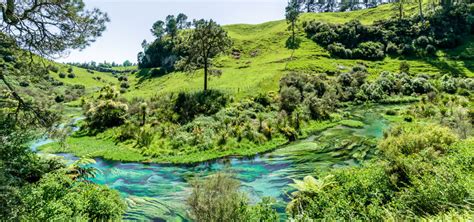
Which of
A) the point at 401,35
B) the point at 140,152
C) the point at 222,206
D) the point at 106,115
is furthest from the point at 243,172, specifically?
the point at 401,35

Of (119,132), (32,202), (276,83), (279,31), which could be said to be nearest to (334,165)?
(32,202)

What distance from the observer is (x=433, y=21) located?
79.6 meters

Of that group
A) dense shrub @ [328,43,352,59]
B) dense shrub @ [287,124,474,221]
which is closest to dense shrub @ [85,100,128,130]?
dense shrub @ [287,124,474,221]

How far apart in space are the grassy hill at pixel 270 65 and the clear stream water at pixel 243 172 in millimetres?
19542

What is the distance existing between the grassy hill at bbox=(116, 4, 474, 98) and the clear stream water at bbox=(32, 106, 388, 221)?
1954 cm

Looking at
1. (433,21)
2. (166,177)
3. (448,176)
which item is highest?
(433,21)

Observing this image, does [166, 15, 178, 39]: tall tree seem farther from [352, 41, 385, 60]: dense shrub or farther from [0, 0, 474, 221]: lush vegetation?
[352, 41, 385, 60]: dense shrub

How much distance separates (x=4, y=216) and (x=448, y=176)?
15.0 metres

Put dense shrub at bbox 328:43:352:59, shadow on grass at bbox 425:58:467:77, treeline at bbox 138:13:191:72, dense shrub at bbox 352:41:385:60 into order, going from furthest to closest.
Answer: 1. treeline at bbox 138:13:191:72
2. dense shrub at bbox 328:43:352:59
3. dense shrub at bbox 352:41:385:60
4. shadow on grass at bbox 425:58:467:77

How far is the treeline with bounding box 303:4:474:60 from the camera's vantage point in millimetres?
72500

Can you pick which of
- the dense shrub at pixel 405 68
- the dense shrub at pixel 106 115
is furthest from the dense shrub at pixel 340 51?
the dense shrub at pixel 106 115

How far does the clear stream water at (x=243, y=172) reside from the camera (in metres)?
16.4

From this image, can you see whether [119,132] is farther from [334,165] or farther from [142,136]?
[334,165]

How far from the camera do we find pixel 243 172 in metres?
21.8
